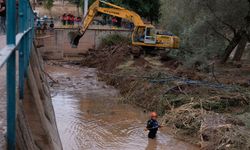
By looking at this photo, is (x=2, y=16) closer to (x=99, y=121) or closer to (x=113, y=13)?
(x=99, y=121)

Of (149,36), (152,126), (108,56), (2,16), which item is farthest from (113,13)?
(2,16)

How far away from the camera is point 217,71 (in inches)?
878

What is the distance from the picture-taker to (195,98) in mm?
16453

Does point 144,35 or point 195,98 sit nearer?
point 195,98

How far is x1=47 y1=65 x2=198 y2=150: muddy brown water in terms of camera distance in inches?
539

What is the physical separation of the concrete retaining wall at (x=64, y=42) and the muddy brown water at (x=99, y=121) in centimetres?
1029

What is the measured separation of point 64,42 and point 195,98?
69.1 feet

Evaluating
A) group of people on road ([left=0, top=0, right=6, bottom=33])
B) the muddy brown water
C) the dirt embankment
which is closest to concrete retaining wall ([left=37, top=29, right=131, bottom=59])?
the dirt embankment

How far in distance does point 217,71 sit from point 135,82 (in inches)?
188

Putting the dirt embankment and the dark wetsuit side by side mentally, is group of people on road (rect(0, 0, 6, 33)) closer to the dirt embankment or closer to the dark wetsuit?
A: the dark wetsuit

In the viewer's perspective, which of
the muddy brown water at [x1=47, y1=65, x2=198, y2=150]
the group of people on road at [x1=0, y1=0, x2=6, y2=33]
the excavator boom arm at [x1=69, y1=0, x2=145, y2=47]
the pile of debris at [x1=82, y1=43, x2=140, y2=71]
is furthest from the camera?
the pile of debris at [x1=82, y1=43, x2=140, y2=71]

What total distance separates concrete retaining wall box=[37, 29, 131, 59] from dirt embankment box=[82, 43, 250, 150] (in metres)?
9.71

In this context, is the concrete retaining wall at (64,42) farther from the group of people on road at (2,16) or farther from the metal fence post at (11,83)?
the metal fence post at (11,83)

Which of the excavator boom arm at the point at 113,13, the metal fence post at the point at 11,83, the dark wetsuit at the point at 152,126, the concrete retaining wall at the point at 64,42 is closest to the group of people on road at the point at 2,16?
the dark wetsuit at the point at 152,126
